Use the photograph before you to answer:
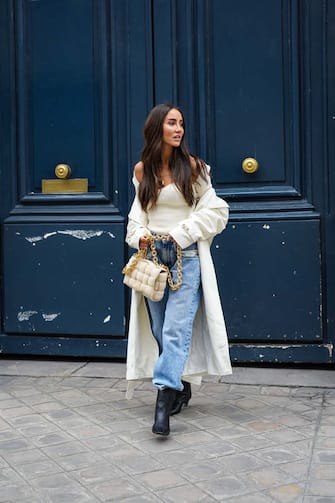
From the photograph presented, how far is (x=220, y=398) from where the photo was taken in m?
4.64

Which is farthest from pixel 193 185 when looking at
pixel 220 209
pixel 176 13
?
pixel 176 13

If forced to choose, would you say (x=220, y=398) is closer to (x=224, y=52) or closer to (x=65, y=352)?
(x=65, y=352)

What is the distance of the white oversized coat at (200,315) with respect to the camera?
4082mm

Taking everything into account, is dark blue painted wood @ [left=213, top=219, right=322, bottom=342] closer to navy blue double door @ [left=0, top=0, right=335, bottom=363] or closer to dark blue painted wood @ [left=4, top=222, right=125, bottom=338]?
navy blue double door @ [left=0, top=0, right=335, bottom=363]

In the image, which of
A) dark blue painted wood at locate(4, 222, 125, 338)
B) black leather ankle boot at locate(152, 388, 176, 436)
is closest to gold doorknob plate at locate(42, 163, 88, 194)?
dark blue painted wood at locate(4, 222, 125, 338)

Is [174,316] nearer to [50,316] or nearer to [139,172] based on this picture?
[139,172]

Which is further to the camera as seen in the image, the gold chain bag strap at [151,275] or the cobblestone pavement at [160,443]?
the gold chain bag strap at [151,275]

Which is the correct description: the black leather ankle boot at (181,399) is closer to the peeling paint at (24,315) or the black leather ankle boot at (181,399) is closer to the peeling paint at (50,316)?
the peeling paint at (50,316)

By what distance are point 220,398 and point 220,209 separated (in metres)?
1.17

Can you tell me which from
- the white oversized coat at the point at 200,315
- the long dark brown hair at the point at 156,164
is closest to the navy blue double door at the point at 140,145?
the white oversized coat at the point at 200,315

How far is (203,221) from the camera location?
4070 mm

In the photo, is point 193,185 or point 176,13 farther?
point 176,13

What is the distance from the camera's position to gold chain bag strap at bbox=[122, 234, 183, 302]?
3.96 meters

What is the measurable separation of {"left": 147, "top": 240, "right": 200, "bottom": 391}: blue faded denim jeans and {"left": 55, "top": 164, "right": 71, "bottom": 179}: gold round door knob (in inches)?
63.2
